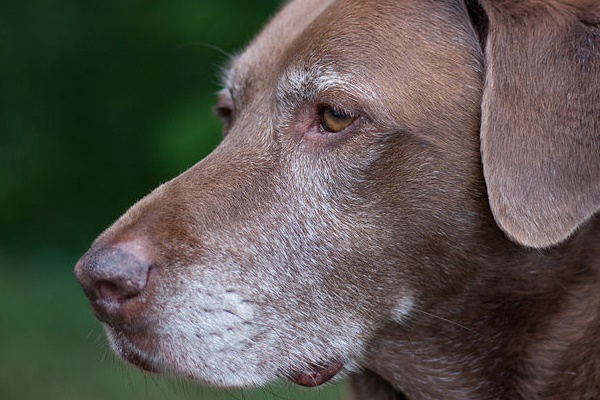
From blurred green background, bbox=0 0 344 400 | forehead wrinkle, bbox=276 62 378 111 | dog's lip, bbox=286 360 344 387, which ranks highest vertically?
forehead wrinkle, bbox=276 62 378 111

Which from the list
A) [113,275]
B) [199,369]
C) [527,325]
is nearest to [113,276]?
[113,275]

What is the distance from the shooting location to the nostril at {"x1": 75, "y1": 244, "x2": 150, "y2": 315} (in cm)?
326

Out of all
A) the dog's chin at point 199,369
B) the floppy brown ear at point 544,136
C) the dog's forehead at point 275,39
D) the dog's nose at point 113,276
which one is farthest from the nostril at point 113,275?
the floppy brown ear at point 544,136

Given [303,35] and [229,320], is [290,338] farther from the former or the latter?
[303,35]

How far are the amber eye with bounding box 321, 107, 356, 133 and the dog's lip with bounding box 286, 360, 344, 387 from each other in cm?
77

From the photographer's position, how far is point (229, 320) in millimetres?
3412

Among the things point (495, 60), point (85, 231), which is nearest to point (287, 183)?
point (495, 60)

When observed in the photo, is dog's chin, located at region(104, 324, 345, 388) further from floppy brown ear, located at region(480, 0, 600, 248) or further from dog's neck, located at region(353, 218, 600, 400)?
floppy brown ear, located at region(480, 0, 600, 248)

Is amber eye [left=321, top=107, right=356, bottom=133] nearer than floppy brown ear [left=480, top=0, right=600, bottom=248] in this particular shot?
No

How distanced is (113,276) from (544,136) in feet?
4.47

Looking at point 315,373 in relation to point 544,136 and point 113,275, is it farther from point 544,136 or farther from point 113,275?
point 544,136

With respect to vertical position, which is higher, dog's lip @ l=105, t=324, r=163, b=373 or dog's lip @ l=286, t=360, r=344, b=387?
dog's lip @ l=105, t=324, r=163, b=373

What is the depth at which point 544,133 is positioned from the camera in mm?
3262

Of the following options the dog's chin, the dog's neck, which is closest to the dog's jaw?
the dog's chin
